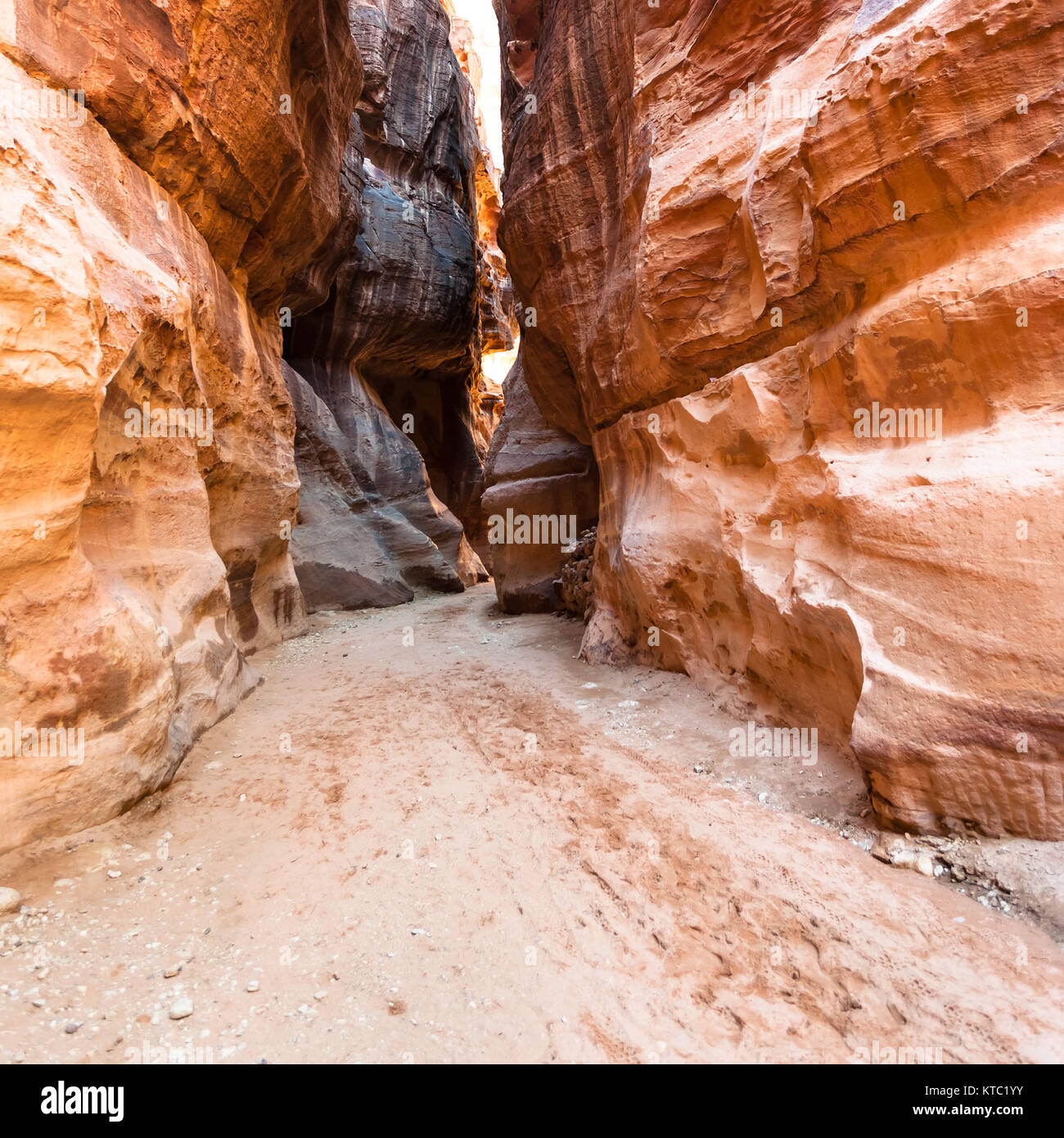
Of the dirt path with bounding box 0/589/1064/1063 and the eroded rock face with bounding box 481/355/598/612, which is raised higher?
the eroded rock face with bounding box 481/355/598/612

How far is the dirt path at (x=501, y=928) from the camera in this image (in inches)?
89.9

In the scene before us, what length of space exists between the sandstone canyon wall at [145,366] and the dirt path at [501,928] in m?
0.75

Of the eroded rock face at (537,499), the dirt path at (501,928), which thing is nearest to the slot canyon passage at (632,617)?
the dirt path at (501,928)

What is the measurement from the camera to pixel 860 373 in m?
4.09

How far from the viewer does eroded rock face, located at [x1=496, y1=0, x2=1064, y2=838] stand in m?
3.11

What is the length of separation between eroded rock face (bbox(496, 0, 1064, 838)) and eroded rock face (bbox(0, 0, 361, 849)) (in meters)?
4.21

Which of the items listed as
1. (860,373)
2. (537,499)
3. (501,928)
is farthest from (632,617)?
(537,499)

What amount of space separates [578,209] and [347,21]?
14.2 ft

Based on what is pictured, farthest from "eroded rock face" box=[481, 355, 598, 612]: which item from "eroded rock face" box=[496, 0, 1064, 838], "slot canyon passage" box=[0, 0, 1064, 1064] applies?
"eroded rock face" box=[496, 0, 1064, 838]

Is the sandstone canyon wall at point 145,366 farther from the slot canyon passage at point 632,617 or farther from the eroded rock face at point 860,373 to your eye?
the eroded rock face at point 860,373

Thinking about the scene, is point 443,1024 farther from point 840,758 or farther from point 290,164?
point 290,164

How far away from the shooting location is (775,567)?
4.79m

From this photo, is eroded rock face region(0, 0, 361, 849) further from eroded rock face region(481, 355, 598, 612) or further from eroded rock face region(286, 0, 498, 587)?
eroded rock face region(286, 0, 498, 587)

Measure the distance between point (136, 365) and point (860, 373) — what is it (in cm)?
522
